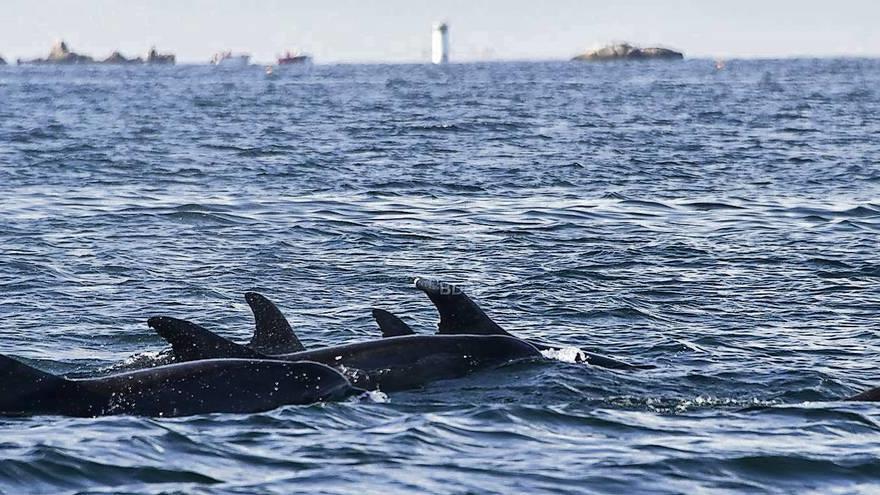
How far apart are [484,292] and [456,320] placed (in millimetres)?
4584

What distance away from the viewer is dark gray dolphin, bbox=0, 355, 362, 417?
12.9 meters

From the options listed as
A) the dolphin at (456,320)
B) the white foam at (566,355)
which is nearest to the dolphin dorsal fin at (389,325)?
the dolphin at (456,320)

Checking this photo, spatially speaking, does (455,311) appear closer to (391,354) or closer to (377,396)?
(391,354)

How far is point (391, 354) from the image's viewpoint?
49.1ft

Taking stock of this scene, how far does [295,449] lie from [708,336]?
7.11 metres

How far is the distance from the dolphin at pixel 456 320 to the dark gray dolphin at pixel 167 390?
2.22 m

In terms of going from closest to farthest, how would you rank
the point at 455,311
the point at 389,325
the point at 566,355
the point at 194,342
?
1. the point at 194,342
2. the point at 389,325
3. the point at 455,311
4. the point at 566,355

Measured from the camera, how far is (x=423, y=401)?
14.2 meters

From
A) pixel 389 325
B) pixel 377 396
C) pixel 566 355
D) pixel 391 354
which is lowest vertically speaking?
pixel 566 355

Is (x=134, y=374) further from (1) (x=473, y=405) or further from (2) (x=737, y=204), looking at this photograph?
(2) (x=737, y=204)

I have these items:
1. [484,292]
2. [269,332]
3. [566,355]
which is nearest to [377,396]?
[269,332]

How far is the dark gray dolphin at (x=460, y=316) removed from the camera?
52.2 feet

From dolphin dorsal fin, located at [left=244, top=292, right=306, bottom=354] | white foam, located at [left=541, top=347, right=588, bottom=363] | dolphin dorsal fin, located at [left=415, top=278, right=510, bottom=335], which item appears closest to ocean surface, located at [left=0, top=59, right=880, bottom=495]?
white foam, located at [left=541, top=347, right=588, bottom=363]

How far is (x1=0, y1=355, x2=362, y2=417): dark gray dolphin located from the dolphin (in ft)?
7.28
